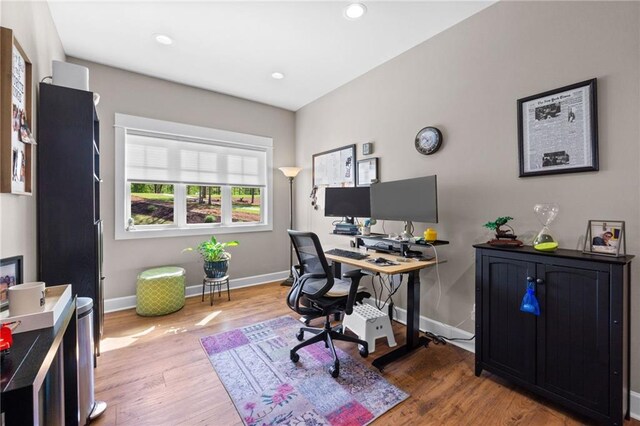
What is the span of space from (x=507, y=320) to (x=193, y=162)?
3700 mm

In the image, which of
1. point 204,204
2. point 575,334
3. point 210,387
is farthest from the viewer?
point 204,204

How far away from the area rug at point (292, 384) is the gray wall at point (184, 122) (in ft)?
4.74

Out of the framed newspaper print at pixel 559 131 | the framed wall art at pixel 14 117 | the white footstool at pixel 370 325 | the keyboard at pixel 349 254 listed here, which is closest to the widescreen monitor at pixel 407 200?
the keyboard at pixel 349 254

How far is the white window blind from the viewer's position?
3.30m

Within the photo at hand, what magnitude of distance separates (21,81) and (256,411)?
2276mm

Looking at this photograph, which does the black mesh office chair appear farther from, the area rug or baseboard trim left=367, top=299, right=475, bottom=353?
baseboard trim left=367, top=299, right=475, bottom=353

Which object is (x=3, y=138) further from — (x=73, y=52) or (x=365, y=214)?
(x=365, y=214)

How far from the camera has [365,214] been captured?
300 centimetres

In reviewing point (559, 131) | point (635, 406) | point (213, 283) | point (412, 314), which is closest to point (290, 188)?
point (213, 283)

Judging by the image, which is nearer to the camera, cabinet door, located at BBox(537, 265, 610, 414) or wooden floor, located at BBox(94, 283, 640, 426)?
cabinet door, located at BBox(537, 265, 610, 414)

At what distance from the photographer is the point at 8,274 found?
4.50 feet

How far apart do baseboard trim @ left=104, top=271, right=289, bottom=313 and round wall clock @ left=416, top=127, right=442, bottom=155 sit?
9.25 feet

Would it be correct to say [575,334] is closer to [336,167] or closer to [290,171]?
[336,167]

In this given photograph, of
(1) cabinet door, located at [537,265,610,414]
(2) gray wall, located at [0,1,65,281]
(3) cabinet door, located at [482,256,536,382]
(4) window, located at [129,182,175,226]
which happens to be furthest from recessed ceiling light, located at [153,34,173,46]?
(1) cabinet door, located at [537,265,610,414]
